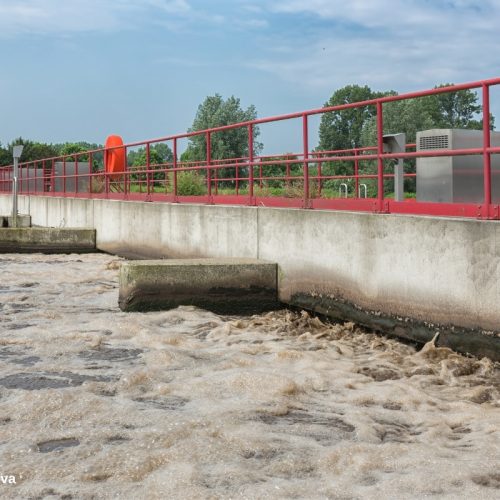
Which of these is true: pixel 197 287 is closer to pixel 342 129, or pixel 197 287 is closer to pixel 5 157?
pixel 342 129

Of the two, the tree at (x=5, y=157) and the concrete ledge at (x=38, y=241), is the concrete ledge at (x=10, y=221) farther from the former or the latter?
the tree at (x=5, y=157)

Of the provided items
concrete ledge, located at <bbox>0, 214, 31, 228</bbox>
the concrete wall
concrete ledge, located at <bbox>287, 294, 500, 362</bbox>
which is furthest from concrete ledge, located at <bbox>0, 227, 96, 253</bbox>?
concrete ledge, located at <bbox>287, 294, 500, 362</bbox>

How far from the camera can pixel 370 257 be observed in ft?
24.9

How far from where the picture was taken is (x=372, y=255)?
7.57 metres

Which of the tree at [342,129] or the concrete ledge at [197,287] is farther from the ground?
the tree at [342,129]

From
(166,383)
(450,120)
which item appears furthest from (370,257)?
(450,120)

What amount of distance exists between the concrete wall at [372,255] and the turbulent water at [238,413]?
0.36 m

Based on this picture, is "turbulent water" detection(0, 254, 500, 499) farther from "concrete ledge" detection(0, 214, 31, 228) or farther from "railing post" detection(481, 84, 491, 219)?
"concrete ledge" detection(0, 214, 31, 228)

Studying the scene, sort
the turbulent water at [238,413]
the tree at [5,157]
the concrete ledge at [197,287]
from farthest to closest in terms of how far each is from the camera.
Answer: the tree at [5,157], the concrete ledge at [197,287], the turbulent water at [238,413]

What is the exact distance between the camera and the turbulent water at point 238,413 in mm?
3975

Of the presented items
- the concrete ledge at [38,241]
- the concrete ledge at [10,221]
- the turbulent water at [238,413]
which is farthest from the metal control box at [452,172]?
the concrete ledge at [10,221]

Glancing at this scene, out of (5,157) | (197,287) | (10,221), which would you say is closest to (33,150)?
(5,157)

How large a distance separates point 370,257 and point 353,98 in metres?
82.4

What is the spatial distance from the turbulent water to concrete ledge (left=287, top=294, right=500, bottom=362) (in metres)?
0.10
